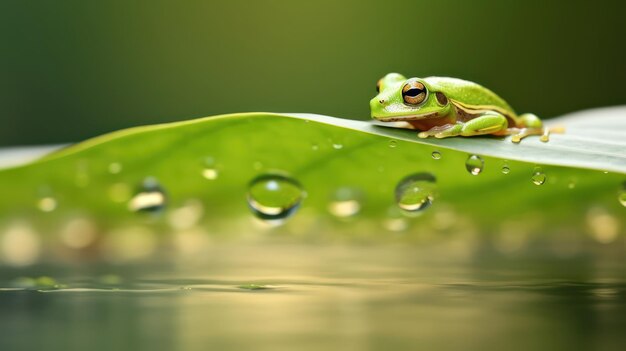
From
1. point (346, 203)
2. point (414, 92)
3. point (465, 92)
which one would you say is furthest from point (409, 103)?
point (346, 203)

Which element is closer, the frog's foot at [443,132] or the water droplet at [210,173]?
the water droplet at [210,173]

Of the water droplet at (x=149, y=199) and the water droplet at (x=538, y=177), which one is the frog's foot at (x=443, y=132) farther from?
the water droplet at (x=149, y=199)

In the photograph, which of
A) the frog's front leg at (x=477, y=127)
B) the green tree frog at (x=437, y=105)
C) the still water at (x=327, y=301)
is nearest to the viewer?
the still water at (x=327, y=301)

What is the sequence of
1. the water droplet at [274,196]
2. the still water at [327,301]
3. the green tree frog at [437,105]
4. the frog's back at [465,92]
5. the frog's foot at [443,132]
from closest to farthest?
the still water at [327,301] < the water droplet at [274,196] < the frog's foot at [443,132] < the green tree frog at [437,105] < the frog's back at [465,92]

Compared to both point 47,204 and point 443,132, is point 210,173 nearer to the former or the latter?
point 47,204

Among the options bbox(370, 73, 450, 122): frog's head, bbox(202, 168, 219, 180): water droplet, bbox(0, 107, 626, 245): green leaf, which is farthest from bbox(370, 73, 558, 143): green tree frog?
bbox(202, 168, 219, 180): water droplet

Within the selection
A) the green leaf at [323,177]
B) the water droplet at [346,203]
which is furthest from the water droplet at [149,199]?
the water droplet at [346,203]

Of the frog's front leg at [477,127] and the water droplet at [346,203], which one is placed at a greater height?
the frog's front leg at [477,127]
